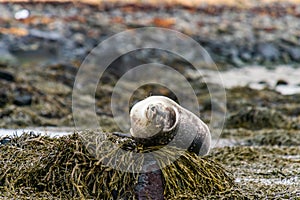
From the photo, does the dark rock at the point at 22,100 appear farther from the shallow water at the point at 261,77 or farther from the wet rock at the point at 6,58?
the shallow water at the point at 261,77

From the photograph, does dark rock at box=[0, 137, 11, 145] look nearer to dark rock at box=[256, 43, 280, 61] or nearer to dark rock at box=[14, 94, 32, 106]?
dark rock at box=[14, 94, 32, 106]

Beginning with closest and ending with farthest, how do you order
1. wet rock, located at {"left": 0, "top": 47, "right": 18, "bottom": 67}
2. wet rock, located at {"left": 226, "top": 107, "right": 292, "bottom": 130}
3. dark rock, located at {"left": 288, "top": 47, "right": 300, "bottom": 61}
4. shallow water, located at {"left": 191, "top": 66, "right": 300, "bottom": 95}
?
wet rock, located at {"left": 226, "top": 107, "right": 292, "bottom": 130}, shallow water, located at {"left": 191, "top": 66, "right": 300, "bottom": 95}, wet rock, located at {"left": 0, "top": 47, "right": 18, "bottom": 67}, dark rock, located at {"left": 288, "top": 47, "right": 300, "bottom": 61}

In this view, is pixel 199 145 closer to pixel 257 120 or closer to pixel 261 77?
pixel 257 120

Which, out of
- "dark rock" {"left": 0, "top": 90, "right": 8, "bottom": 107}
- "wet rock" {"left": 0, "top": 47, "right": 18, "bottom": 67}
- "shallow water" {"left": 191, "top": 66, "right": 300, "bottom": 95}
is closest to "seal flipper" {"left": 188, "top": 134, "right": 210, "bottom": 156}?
"dark rock" {"left": 0, "top": 90, "right": 8, "bottom": 107}

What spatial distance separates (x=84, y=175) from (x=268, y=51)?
579 inches

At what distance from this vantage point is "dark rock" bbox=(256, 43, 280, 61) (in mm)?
18594

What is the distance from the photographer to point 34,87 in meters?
12.6

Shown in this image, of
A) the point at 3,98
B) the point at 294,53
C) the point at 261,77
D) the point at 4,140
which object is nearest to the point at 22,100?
the point at 3,98

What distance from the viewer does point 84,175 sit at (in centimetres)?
511

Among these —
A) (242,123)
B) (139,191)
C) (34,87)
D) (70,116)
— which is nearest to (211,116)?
(242,123)

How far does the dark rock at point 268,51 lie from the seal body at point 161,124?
43.5ft

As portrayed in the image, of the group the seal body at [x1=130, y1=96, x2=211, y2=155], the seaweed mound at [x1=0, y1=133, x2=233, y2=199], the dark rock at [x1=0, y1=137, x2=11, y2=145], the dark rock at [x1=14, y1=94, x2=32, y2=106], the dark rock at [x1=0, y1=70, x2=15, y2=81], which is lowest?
the dark rock at [x1=0, y1=70, x2=15, y2=81]

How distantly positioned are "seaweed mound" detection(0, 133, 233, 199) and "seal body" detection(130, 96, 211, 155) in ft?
0.37

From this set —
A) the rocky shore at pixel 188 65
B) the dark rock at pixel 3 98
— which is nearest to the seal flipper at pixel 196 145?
the rocky shore at pixel 188 65
